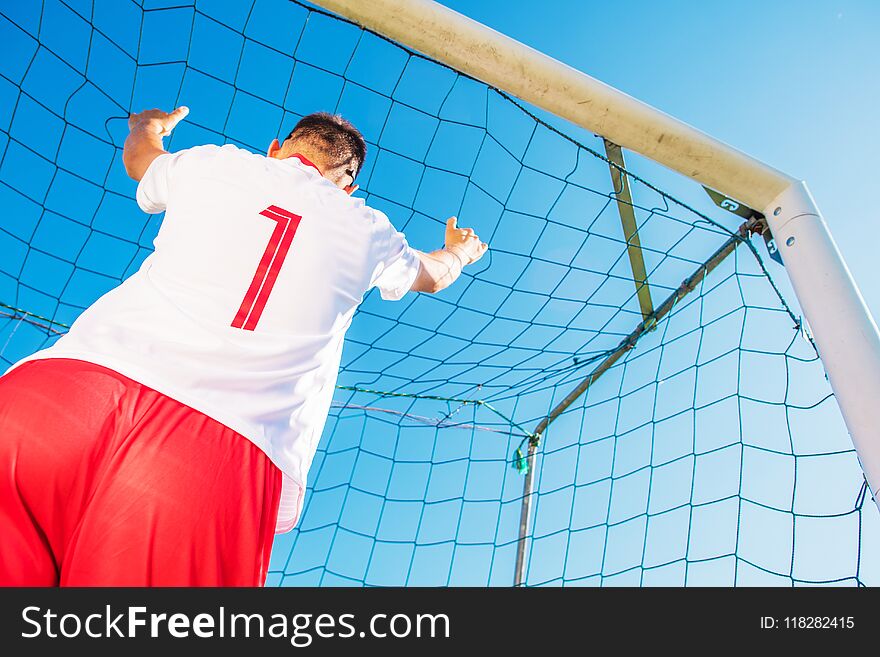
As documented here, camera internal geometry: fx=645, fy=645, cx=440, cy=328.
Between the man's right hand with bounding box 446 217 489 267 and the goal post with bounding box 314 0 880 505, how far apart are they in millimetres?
420

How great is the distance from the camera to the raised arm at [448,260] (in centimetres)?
144

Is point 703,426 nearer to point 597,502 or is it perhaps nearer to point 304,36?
point 597,502

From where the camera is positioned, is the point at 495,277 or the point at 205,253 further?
the point at 495,277

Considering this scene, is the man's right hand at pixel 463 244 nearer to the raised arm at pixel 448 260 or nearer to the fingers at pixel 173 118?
the raised arm at pixel 448 260

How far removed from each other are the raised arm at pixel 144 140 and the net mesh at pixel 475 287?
73 centimetres

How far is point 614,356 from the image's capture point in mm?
3113

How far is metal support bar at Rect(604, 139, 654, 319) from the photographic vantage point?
202 centimetres

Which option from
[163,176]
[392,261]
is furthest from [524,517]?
[163,176]

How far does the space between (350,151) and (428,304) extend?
68.1 inches

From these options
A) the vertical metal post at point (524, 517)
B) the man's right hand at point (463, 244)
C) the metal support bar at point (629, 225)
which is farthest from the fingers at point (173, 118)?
the vertical metal post at point (524, 517)

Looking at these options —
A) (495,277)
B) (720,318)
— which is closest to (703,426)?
(720,318)

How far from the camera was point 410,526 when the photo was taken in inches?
133

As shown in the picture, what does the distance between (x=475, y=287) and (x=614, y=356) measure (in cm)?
78

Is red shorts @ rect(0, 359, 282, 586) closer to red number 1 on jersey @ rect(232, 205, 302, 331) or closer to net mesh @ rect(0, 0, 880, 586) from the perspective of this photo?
red number 1 on jersey @ rect(232, 205, 302, 331)
